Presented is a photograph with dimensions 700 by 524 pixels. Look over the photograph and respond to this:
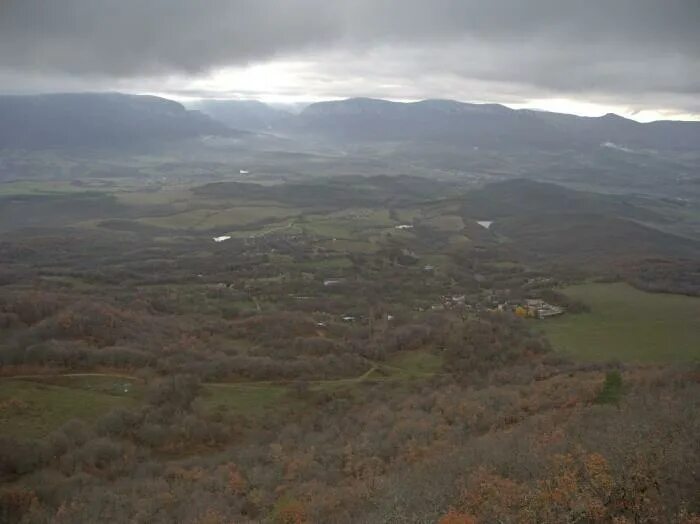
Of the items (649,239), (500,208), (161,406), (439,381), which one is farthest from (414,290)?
(500,208)

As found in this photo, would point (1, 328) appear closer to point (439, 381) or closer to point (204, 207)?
point (439, 381)

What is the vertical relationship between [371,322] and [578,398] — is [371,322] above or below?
below

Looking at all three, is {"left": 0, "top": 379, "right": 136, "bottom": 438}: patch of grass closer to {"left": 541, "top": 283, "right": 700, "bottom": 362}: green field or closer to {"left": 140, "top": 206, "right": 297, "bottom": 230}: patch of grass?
{"left": 541, "top": 283, "right": 700, "bottom": 362}: green field

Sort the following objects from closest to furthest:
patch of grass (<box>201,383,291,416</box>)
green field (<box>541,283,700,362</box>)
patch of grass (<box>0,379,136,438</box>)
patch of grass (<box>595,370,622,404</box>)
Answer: patch of grass (<box>595,370,622,404</box>)
patch of grass (<box>0,379,136,438</box>)
patch of grass (<box>201,383,291,416</box>)
green field (<box>541,283,700,362</box>)

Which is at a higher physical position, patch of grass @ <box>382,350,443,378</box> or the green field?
the green field

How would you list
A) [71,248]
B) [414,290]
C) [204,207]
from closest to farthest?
[414,290] < [71,248] < [204,207]

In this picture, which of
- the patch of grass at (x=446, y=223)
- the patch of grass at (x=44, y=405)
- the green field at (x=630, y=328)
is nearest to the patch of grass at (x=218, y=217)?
the patch of grass at (x=446, y=223)

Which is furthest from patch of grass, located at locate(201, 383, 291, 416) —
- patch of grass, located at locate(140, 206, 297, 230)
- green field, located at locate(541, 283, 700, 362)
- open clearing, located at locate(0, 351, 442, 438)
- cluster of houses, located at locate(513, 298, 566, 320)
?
patch of grass, located at locate(140, 206, 297, 230)

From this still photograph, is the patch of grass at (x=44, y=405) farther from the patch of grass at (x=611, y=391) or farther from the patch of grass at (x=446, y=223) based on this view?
the patch of grass at (x=446, y=223)
